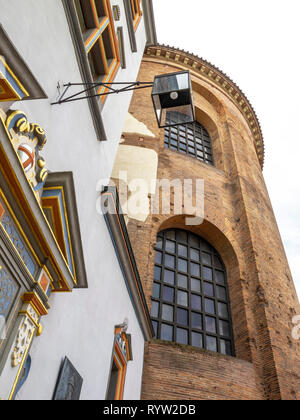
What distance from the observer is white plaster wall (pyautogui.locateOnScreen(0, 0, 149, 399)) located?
218cm

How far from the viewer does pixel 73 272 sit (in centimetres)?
244

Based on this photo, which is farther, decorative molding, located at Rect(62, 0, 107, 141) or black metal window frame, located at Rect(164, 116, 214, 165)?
black metal window frame, located at Rect(164, 116, 214, 165)

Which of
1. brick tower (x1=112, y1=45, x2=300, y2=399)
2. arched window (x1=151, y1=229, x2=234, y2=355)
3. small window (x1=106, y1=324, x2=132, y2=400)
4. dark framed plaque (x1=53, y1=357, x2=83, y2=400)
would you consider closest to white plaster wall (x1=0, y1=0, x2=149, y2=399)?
dark framed plaque (x1=53, y1=357, x2=83, y2=400)

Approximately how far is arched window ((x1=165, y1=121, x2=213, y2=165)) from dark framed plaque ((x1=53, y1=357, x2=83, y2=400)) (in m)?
8.75

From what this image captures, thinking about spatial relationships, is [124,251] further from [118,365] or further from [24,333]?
[24,333]

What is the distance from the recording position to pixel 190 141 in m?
11.6

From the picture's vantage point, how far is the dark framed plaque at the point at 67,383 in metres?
2.38

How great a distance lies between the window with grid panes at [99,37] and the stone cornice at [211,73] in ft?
34.0

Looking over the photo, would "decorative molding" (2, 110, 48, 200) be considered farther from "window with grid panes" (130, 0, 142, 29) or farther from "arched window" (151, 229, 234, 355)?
"window with grid panes" (130, 0, 142, 29)

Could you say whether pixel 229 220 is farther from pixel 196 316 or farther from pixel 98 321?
pixel 98 321

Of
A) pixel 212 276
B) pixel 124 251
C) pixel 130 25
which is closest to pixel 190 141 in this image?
pixel 212 276

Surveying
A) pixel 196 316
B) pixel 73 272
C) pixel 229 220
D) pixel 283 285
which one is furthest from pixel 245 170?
pixel 73 272

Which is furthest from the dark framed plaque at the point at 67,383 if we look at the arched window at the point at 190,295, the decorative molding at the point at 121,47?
the decorative molding at the point at 121,47

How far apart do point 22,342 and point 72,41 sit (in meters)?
2.61
